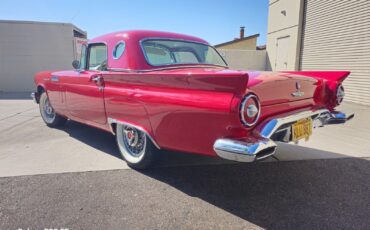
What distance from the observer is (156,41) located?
3.67 metres

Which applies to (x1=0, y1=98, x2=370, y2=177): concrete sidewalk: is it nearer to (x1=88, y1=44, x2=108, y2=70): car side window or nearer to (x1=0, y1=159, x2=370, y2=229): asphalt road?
(x1=0, y1=159, x2=370, y2=229): asphalt road

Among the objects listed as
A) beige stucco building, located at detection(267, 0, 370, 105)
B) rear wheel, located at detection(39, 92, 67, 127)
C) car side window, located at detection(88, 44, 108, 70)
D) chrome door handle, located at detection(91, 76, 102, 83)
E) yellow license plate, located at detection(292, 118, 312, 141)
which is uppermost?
beige stucco building, located at detection(267, 0, 370, 105)

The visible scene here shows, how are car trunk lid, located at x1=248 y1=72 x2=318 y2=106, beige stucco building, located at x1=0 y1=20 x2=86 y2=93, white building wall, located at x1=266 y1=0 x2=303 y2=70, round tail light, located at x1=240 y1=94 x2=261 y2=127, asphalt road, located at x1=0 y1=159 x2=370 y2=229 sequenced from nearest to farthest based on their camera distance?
1. round tail light, located at x1=240 y1=94 x2=261 y2=127
2. asphalt road, located at x1=0 y1=159 x2=370 y2=229
3. car trunk lid, located at x1=248 y1=72 x2=318 y2=106
4. beige stucco building, located at x1=0 y1=20 x2=86 y2=93
5. white building wall, located at x1=266 y1=0 x2=303 y2=70

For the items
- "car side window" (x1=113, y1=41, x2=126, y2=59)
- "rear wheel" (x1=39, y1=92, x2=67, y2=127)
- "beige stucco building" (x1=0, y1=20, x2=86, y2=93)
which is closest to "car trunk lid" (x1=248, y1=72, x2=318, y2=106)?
"car side window" (x1=113, y1=41, x2=126, y2=59)

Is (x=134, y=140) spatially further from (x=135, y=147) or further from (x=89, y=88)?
(x=89, y=88)

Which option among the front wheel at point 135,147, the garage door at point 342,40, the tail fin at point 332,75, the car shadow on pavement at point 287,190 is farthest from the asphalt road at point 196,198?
the garage door at point 342,40

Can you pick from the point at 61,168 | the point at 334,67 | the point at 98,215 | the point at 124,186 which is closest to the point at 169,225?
the point at 98,215

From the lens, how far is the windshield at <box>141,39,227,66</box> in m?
3.49

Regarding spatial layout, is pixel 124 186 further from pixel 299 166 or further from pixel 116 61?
pixel 299 166

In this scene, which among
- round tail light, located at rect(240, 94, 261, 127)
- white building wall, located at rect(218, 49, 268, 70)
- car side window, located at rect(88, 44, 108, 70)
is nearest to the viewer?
round tail light, located at rect(240, 94, 261, 127)

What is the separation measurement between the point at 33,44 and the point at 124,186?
12039 mm

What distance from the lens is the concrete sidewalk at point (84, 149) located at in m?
3.72

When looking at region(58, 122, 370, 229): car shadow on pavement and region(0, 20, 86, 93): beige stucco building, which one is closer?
region(58, 122, 370, 229): car shadow on pavement

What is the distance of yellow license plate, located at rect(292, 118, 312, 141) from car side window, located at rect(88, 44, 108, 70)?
8.12 ft
